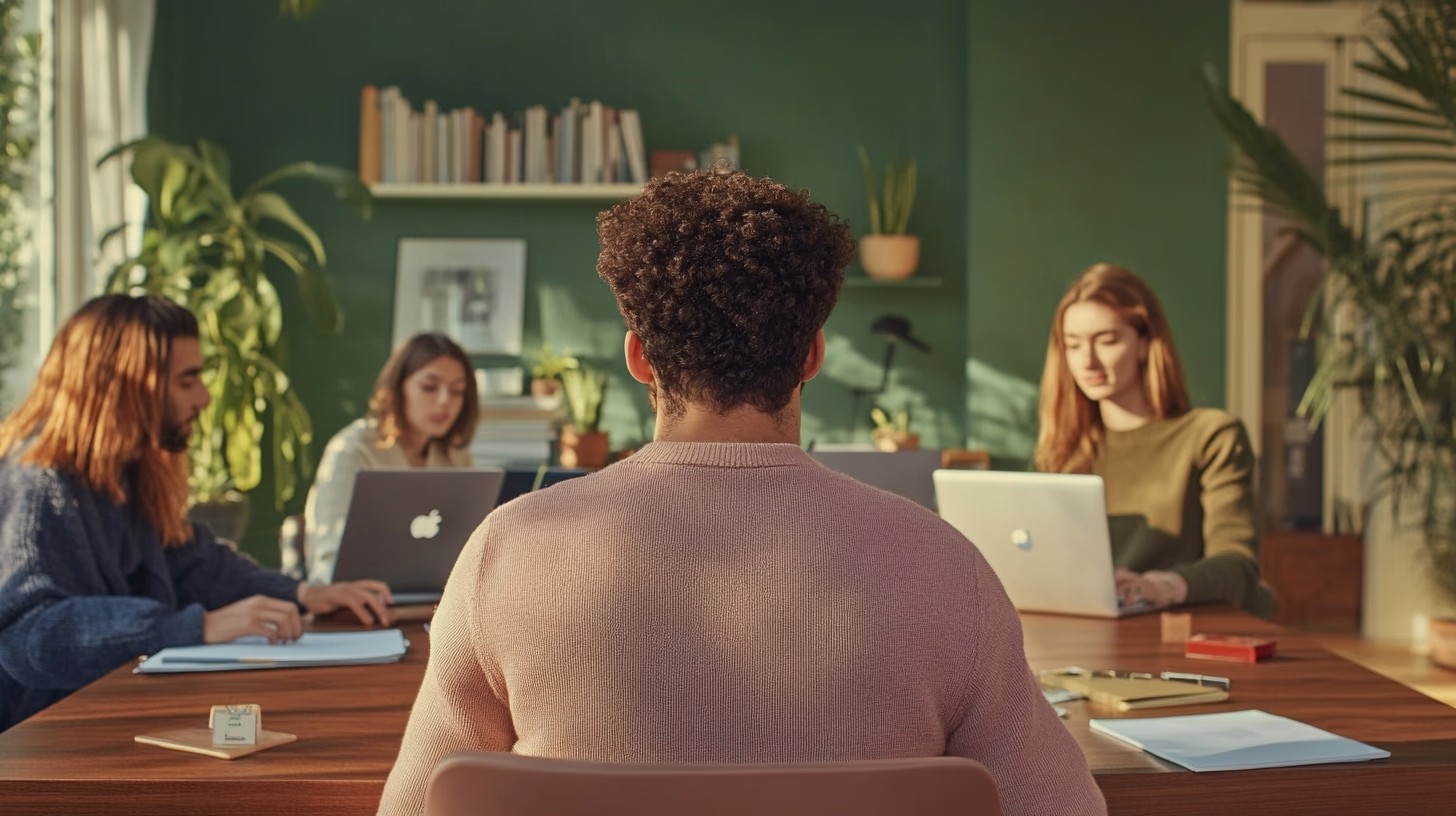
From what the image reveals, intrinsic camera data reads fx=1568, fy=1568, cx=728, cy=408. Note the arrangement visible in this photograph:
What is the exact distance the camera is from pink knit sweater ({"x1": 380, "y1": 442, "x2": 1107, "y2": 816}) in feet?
3.93

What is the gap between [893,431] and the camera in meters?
5.92

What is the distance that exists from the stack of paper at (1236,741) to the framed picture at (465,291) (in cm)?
439

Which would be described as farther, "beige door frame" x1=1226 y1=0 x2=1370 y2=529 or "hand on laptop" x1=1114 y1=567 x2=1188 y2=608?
"beige door frame" x1=1226 y1=0 x2=1370 y2=529

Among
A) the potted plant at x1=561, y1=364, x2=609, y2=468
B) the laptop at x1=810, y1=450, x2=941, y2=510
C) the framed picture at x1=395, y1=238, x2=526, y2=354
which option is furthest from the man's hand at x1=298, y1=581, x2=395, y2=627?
the framed picture at x1=395, y1=238, x2=526, y2=354

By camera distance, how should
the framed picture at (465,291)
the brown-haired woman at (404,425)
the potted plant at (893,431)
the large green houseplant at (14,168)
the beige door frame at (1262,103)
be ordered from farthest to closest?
the beige door frame at (1262,103), the framed picture at (465,291), the potted plant at (893,431), the large green houseplant at (14,168), the brown-haired woman at (404,425)

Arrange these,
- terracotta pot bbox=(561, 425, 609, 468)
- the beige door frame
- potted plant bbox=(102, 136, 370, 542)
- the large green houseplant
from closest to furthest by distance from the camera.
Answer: the large green houseplant
potted plant bbox=(102, 136, 370, 542)
terracotta pot bbox=(561, 425, 609, 468)
the beige door frame

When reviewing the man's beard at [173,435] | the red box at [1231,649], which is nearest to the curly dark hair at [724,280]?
the red box at [1231,649]

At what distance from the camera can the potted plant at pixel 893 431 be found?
223 inches

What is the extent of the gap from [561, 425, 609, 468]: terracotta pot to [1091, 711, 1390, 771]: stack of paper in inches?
150

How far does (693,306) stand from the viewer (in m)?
1.25

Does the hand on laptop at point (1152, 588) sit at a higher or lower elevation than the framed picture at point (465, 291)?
lower

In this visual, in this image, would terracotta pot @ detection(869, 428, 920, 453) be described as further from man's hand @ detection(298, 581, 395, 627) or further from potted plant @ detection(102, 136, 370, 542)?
man's hand @ detection(298, 581, 395, 627)

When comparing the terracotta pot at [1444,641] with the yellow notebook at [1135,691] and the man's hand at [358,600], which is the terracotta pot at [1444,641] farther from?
the man's hand at [358,600]

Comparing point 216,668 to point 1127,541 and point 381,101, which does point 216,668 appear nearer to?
point 1127,541
